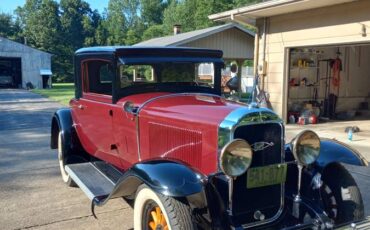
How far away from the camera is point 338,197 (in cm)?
351

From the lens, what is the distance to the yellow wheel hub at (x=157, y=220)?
9.73 feet

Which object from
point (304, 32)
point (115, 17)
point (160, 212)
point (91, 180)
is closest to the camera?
point (160, 212)

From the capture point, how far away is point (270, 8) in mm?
9914

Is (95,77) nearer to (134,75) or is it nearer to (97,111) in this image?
(97,111)

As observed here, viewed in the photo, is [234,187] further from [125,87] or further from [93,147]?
[93,147]

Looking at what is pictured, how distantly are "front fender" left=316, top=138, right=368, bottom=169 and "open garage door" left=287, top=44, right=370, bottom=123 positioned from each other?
746cm

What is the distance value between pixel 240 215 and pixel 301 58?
9350 millimetres

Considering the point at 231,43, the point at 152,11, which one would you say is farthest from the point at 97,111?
the point at 152,11

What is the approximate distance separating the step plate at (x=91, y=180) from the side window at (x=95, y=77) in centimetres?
93

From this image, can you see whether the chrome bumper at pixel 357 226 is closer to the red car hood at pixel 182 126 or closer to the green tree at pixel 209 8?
the red car hood at pixel 182 126

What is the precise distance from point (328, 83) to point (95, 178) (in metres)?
10.0

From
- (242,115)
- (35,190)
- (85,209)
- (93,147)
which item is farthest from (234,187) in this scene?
(35,190)

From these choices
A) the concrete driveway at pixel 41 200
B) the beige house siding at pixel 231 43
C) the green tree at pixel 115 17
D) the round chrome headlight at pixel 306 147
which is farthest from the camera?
the green tree at pixel 115 17

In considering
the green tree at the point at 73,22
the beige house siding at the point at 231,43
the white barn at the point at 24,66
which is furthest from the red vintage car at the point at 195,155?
the green tree at the point at 73,22
